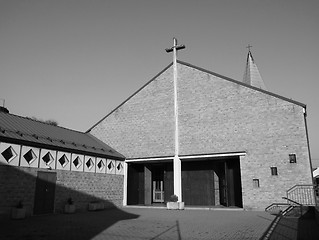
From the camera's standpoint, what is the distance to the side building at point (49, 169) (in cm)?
1313

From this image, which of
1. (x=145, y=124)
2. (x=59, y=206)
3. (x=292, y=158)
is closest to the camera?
(x=59, y=206)

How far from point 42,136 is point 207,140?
10625 mm

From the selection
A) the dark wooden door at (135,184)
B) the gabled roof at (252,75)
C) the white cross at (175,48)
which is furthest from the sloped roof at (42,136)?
the gabled roof at (252,75)

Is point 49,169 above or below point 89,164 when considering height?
below

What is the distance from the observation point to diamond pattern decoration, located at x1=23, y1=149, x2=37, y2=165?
1409 cm

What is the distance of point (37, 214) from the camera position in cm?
1420

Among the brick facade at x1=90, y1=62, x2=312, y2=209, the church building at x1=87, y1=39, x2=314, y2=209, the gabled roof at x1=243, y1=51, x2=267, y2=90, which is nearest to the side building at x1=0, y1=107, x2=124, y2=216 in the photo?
the church building at x1=87, y1=39, x2=314, y2=209

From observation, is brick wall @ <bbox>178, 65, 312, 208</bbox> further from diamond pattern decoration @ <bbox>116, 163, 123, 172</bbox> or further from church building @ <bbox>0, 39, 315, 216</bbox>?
diamond pattern decoration @ <bbox>116, 163, 123, 172</bbox>

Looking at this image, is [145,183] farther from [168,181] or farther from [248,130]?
[248,130]

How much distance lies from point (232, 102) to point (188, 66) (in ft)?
15.4

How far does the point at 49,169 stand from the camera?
15242mm

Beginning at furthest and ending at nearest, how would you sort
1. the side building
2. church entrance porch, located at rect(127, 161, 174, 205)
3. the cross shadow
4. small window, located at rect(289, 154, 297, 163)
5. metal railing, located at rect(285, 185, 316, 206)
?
church entrance porch, located at rect(127, 161, 174, 205) → small window, located at rect(289, 154, 297, 163) → metal railing, located at rect(285, 185, 316, 206) → the side building → the cross shadow

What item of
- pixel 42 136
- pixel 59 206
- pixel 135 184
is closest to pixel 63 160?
pixel 42 136

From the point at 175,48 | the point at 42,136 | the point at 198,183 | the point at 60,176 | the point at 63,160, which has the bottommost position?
the point at 198,183
